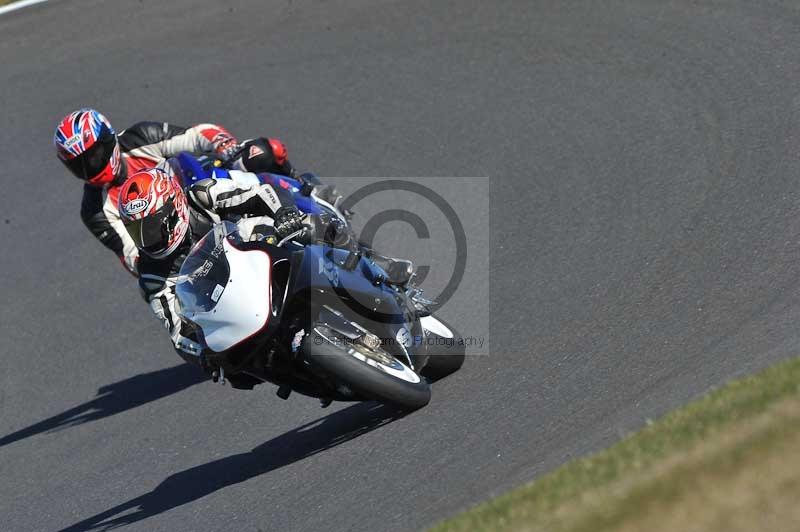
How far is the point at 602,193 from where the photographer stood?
8852 millimetres

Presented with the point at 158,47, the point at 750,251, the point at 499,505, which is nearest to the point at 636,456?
the point at 499,505

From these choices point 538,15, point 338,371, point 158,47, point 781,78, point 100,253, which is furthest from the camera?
point 158,47

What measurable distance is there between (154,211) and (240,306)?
3.48ft

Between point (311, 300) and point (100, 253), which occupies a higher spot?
point (311, 300)

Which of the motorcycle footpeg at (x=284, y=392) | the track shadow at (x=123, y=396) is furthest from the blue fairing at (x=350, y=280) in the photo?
the track shadow at (x=123, y=396)

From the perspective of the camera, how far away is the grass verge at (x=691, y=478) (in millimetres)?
4652

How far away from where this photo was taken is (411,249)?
31.4 feet

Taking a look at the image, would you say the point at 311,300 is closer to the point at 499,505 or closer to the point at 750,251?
the point at 499,505

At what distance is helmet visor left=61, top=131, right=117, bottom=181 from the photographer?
319 inches

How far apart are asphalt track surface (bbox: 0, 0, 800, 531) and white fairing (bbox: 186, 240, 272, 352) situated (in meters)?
1.09

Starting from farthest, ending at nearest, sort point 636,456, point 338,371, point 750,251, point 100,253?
point 100,253, point 750,251, point 338,371, point 636,456

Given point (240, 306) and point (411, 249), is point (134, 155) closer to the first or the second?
point (411, 249)

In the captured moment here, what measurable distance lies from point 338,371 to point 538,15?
7.08 metres

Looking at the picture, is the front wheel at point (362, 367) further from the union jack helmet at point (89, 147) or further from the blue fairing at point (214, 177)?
the union jack helmet at point (89, 147)
